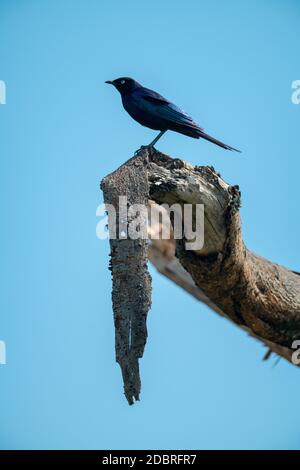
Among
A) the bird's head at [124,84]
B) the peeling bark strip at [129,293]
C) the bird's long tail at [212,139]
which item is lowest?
the peeling bark strip at [129,293]

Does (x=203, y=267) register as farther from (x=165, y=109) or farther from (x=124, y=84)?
(x=124, y=84)

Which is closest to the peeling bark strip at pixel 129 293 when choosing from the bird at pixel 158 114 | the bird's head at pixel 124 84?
the bird at pixel 158 114

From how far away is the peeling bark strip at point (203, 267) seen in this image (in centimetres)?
517

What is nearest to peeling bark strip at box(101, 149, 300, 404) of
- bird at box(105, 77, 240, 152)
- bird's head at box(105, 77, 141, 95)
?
bird at box(105, 77, 240, 152)

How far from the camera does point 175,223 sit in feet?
19.4

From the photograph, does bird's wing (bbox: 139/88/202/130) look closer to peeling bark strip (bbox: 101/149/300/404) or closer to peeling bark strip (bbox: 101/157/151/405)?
peeling bark strip (bbox: 101/149/300/404)

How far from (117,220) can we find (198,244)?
932 mm

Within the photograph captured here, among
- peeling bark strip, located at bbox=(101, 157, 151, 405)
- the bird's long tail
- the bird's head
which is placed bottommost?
peeling bark strip, located at bbox=(101, 157, 151, 405)

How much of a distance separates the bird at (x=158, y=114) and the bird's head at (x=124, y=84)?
0.71 ft

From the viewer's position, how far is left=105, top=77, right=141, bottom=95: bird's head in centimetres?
847

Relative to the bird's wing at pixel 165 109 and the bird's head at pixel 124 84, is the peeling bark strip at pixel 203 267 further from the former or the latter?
the bird's head at pixel 124 84

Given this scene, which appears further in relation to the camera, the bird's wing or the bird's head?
the bird's head

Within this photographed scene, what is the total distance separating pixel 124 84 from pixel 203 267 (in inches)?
130

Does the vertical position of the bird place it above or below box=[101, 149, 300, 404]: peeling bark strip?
above
